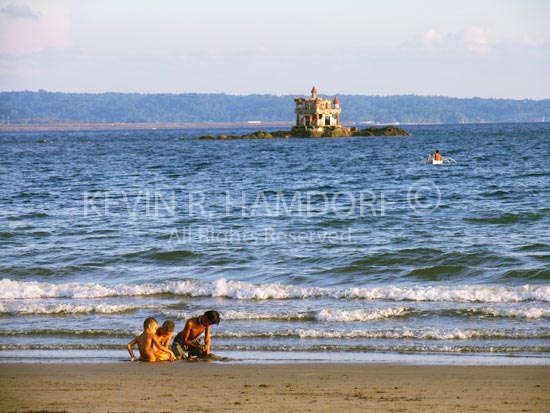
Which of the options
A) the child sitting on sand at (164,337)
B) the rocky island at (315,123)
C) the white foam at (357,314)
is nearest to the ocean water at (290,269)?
the white foam at (357,314)

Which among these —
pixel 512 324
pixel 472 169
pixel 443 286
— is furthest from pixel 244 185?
pixel 512 324

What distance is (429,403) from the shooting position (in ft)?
27.8

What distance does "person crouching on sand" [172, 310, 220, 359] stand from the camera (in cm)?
1142

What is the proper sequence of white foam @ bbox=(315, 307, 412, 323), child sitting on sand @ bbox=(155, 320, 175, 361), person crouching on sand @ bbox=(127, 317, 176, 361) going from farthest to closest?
1. white foam @ bbox=(315, 307, 412, 323)
2. child sitting on sand @ bbox=(155, 320, 175, 361)
3. person crouching on sand @ bbox=(127, 317, 176, 361)

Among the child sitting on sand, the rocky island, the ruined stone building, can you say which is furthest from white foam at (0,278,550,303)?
the ruined stone building

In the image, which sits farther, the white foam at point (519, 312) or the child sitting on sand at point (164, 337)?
the white foam at point (519, 312)

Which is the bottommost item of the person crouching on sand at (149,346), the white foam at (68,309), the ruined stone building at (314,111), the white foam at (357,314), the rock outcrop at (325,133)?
the white foam at (68,309)

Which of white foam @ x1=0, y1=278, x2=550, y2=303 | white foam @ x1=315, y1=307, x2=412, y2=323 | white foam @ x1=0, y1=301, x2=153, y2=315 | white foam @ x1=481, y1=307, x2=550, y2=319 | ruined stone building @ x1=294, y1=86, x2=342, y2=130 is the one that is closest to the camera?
white foam @ x1=481, y1=307, x2=550, y2=319

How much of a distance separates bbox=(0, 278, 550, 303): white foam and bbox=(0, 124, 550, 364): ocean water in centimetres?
4

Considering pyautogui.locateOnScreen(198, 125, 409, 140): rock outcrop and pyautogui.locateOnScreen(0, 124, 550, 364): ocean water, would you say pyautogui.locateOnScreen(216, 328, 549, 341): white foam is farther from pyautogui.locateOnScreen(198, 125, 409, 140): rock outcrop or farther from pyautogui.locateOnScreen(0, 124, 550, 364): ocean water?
pyautogui.locateOnScreen(198, 125, 409, 140): rock outcrop

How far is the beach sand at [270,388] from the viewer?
8.38 metres

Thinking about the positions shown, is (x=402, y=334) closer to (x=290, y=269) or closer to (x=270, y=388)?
(x=270, y=388)

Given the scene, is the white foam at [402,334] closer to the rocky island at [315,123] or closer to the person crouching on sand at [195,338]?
the person crouching on sand at [195,338]

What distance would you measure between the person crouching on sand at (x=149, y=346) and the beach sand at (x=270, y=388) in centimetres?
28
